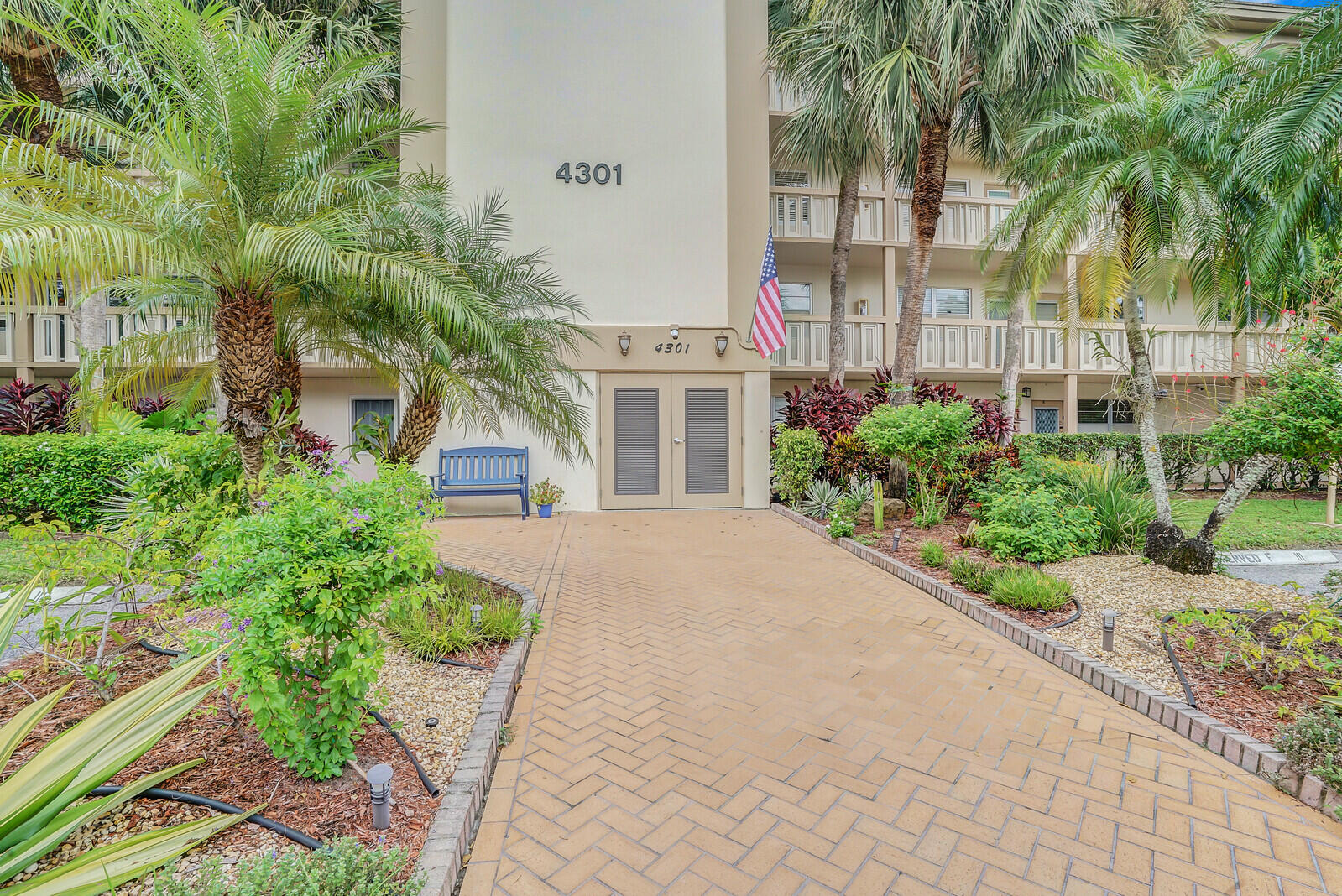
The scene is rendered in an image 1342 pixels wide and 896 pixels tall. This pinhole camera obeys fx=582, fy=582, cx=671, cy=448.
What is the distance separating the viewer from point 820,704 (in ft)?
11.5

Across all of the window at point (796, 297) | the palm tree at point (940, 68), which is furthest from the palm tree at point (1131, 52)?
the window at point (796, 297)

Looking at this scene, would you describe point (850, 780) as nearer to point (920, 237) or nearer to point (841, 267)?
point (920, 237)

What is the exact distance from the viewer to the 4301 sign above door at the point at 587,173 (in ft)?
34.6

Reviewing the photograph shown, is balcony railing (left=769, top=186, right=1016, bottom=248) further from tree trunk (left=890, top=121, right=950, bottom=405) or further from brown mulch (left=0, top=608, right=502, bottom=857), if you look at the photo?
brown mulch (left=0, top=608, right=502, bottom=857)

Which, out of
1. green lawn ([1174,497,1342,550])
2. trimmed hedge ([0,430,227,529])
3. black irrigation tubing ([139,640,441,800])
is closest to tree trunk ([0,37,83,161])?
trimmed hedge ([0,430,227,529])

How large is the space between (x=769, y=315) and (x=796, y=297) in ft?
17.8

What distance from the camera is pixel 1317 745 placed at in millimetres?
2748

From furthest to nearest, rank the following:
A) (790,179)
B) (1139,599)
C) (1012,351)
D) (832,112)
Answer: (790,179), (1012,351), (832,112), (1139,599)

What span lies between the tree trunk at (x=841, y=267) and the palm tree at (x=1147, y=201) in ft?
15.9

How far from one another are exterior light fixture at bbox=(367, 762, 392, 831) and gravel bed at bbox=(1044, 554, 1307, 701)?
4.26 meters

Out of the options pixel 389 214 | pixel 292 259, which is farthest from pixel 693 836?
pixel 389 214

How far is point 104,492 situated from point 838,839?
9939 millimetres

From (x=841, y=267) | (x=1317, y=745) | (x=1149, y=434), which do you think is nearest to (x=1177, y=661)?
(x=1317, y=745)

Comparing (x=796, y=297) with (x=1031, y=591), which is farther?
(x=796, y=297)
